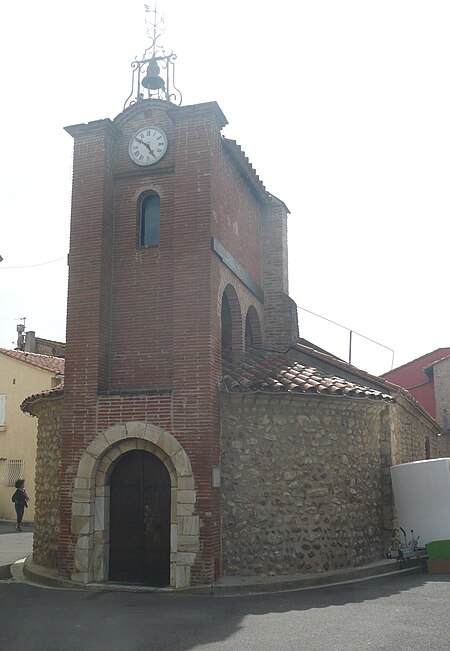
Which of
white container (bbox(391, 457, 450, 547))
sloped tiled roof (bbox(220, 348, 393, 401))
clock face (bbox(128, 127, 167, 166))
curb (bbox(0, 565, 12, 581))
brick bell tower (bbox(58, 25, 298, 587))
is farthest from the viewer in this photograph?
clock face (bbox(128, 127, 167, 166))

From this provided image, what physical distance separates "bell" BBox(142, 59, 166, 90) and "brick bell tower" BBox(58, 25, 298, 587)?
2.18 feet

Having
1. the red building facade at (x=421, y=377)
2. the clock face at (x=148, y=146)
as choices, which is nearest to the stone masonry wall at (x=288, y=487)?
the clock face at (x=148, y=146)

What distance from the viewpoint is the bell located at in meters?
13.4

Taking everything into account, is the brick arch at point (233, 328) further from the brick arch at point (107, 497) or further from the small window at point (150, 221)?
the brick arch at point (107, 497)

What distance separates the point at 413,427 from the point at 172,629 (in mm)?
10668

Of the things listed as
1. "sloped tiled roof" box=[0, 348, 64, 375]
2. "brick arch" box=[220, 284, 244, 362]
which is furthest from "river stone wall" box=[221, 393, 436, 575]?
"sloped tiled roof" box=[0, 348, 64, 375]

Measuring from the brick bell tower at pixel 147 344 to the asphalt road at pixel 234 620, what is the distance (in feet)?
3.37

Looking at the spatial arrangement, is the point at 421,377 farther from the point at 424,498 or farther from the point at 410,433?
the point at 424,498

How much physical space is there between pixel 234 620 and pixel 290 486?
3076mm

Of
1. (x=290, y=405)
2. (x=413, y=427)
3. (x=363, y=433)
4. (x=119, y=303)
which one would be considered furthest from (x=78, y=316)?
(x=413, y=427)

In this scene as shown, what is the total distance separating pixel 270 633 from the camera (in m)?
7.42

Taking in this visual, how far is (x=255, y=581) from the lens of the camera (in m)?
10.1

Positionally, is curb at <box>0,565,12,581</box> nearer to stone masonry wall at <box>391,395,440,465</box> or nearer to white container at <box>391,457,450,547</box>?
white container at <box>391,457,450,547</box>

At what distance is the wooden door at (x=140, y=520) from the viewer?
1052cm
